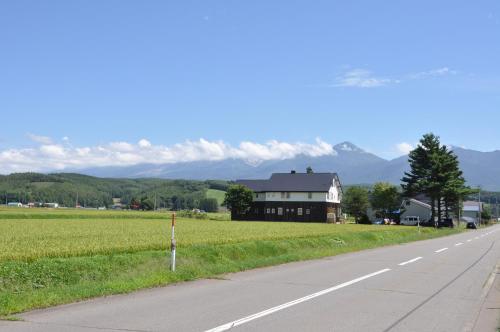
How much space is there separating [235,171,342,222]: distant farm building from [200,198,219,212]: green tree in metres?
82.6

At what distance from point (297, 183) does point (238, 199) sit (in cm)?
1006

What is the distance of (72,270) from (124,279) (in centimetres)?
137

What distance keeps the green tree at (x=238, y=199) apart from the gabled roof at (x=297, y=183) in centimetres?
325

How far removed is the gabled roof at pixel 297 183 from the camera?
85.4 metres

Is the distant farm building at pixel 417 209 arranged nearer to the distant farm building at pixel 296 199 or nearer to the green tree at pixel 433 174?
the distant farm building at pixel 296 199

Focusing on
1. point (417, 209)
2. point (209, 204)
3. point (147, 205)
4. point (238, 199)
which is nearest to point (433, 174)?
point (238, 199)

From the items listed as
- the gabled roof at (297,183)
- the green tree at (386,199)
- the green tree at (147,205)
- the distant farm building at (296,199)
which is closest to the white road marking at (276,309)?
the distant farm building at (296,199)

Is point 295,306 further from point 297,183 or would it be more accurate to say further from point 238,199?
point 297,183

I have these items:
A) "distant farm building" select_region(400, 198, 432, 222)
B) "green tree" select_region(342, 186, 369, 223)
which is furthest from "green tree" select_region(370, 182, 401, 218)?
"distant farm building" select_region(400, 198, 432, 222)

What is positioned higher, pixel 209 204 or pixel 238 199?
pixel 209 204

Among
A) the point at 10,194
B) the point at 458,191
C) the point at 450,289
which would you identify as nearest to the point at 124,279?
the point at 450,289

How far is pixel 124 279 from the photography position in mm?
12281

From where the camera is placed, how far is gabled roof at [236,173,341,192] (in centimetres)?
8544

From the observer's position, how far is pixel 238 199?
86.4 metres
